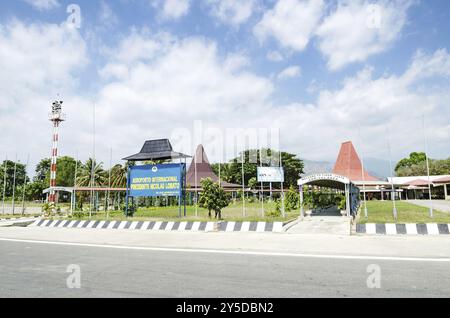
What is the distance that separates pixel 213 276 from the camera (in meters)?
6.18

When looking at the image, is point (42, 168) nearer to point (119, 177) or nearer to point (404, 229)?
point (119, 177)

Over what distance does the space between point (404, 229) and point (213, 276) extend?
357 inches

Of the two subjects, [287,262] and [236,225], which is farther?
[236,225]

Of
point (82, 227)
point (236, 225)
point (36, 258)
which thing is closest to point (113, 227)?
point (82, 227)

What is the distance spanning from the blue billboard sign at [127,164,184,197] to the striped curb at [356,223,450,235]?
9864 mm

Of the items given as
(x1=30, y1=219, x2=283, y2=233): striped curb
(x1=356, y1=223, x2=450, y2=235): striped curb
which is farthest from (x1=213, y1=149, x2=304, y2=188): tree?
(x1=356, y1=223, x2=450, y2=235): striped curb

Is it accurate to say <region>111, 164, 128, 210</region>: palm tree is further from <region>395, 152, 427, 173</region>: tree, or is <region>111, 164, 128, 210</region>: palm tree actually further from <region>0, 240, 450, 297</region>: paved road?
<region>395, 152, 427, 173</region>: tree

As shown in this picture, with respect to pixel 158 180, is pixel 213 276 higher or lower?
lower

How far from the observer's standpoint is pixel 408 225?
472 inches

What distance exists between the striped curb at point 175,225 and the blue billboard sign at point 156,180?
9.13 feet

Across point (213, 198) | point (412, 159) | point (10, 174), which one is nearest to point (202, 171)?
point (213, 198)

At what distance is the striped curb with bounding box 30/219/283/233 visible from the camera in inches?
547
